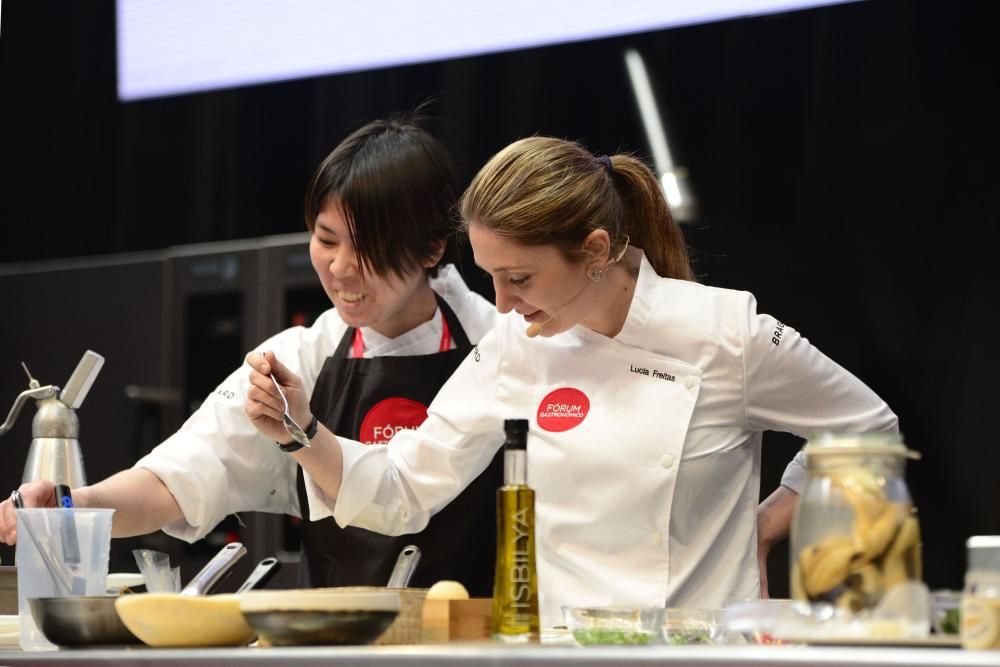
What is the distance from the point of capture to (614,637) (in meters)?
1.06

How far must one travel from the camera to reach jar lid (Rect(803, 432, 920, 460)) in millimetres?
933

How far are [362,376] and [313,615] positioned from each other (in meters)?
1.01

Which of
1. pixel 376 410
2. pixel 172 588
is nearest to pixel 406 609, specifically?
pixel 172 588

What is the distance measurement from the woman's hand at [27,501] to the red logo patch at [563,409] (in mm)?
598

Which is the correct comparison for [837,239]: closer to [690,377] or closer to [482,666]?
[690,377]

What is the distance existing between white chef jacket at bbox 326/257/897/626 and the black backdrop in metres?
0.65

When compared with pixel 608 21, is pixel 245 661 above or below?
below

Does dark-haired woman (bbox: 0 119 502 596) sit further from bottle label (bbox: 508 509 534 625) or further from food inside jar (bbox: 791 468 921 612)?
food inside jar (bbox: 791 468 921 612)

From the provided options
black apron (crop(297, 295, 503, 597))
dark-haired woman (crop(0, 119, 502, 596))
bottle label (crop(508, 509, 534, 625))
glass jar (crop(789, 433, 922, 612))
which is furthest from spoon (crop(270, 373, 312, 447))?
glass jar (crop(789, 433, 922, 612))

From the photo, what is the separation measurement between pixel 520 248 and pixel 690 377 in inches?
10.5

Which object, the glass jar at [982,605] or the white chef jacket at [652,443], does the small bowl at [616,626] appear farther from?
the white chef jacket at [652,443]

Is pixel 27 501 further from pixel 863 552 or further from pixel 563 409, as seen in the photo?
pixel 863 552

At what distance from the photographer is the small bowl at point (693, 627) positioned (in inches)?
44.6

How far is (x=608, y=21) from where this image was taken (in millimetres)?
2703
